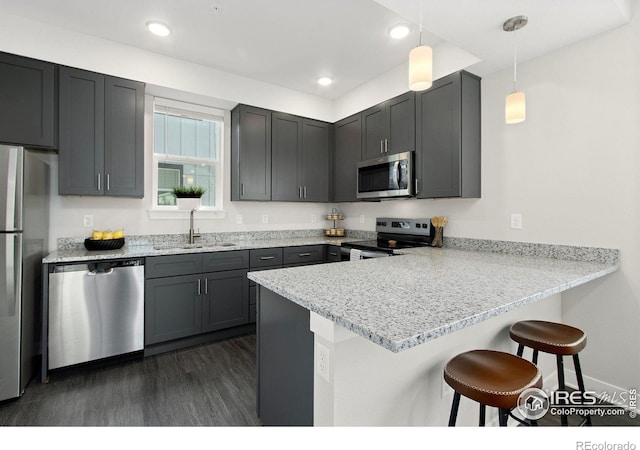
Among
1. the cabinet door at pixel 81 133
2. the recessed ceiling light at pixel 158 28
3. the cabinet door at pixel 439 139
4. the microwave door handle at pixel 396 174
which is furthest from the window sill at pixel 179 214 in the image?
the cabinet door at pixel 439 139

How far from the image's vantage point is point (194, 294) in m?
2.87

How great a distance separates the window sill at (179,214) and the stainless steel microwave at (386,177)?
1.66 metres

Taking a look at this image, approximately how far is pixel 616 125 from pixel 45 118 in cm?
410

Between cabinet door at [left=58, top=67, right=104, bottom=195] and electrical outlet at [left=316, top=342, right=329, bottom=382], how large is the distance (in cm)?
252

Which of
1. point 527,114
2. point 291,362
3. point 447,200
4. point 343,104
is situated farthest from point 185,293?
point 527,114

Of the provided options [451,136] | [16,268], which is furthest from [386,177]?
[16,268]

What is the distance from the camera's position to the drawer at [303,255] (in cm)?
340

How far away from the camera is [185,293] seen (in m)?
2.82

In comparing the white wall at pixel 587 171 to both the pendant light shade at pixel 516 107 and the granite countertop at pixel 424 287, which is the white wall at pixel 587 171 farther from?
the pendant light shade at pixel 516 107

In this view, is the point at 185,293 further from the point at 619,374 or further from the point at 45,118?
the point at 619,374

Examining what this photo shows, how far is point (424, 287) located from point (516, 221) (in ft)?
→ 5.38

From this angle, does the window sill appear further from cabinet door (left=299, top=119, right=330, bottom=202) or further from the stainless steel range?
the stainless steel range

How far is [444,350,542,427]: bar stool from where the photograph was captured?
1105mm
